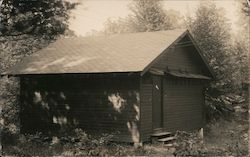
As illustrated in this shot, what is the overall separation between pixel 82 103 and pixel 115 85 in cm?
197

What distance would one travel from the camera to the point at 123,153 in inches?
585

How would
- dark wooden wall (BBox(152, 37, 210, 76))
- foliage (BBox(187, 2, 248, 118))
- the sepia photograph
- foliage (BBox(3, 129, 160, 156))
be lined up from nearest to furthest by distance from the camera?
foliage (BBox(3, 129, 160, 156)), the sepia photograph, dark wooden wall (BBox(152, 37, 210, 76)), foliage (BBox(187, 2, 248, 118))

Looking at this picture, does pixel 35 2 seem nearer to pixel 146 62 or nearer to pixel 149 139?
pixel 146 62

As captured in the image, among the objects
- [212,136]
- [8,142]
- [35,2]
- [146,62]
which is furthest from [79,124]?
[212,136]

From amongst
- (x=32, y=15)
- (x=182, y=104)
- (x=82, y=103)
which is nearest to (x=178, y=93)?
(x=182, y=104)

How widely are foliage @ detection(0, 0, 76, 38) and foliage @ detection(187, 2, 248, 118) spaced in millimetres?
12718

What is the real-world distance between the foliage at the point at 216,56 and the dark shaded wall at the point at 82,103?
12.0 m

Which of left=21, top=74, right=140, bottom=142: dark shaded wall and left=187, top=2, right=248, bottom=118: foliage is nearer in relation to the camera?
left=21, top=74, right=140, bottom=142: dark shaded wall

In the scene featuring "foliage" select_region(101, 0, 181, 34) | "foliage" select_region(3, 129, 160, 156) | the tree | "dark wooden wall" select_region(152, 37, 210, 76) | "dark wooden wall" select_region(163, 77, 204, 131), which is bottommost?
"foliage" select_region(3, 129, 160, 156)

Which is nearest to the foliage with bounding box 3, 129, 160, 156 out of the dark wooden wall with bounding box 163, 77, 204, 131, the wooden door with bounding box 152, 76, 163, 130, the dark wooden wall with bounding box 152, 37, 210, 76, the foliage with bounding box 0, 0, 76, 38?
the wooden door with bounding box 152, 76, 163, 130

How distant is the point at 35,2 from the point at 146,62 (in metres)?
5.61

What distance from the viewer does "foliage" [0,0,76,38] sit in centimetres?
1745

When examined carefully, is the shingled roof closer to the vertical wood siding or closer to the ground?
the vertical wood siding

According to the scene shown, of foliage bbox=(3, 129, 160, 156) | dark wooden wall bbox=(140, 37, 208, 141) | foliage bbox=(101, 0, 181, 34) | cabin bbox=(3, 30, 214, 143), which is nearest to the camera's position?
foliage bbox=(3, 129, 160, 156)
